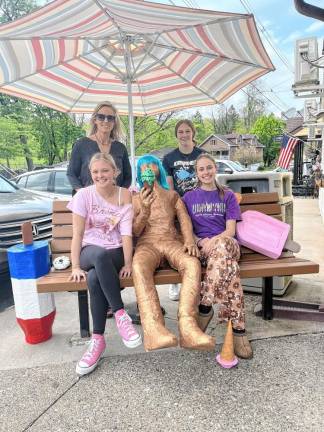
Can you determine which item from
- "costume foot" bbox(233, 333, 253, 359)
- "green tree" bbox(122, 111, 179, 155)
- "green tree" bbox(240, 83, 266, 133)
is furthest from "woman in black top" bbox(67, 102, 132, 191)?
"green tree" bbox(240, 83, 266, 133)

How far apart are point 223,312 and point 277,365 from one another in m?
0.52

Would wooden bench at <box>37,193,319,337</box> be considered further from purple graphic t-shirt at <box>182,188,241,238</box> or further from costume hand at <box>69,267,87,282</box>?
purple graphic t-shirt at <box>182,188,241,238</box>

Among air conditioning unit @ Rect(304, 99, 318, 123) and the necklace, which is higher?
air conditioning unit @ Rect(304, 99, 318, 123)

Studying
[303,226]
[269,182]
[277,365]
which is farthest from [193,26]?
[303,226]

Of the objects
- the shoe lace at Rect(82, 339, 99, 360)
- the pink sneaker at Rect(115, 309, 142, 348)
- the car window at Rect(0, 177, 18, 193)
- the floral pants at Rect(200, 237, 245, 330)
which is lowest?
→ the shoe lace at Rect(82, 339, 99, 360)

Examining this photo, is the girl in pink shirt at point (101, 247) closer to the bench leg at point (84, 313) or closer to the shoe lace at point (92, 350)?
the shoe lace at point (92, 350)

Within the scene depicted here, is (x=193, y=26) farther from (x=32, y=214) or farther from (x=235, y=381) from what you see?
(x=32, y=214)

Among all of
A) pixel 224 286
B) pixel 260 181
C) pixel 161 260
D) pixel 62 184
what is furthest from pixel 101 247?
pixel 62 184

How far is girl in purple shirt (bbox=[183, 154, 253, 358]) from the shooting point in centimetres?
256

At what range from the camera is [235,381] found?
2354 millimetres

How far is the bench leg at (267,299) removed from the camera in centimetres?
318

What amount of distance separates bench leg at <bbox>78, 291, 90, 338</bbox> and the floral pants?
1026 mm

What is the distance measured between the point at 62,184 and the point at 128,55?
383cm

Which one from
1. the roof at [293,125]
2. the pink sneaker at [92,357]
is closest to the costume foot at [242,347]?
the pink sneaker at [92,357]
